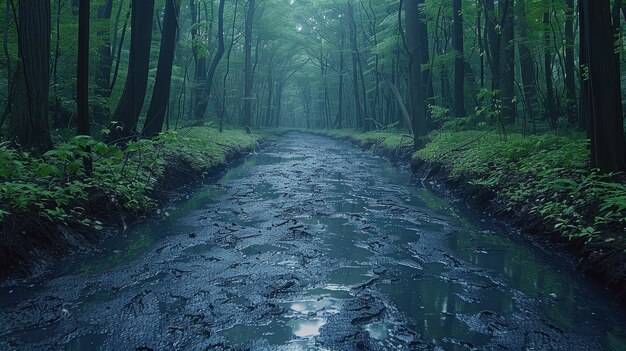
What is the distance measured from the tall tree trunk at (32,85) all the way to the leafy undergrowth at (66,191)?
45 cm

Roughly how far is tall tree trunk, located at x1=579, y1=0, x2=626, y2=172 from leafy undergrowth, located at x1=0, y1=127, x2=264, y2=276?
6.72m

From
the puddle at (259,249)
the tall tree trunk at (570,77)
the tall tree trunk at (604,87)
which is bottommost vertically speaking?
the puddle at (259,249)

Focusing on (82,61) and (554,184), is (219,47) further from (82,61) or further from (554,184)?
(554,184)

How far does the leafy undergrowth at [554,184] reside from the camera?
15.9 feet

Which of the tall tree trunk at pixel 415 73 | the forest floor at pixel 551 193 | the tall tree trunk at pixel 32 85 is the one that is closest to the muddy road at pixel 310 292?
the forest floor at pixel 551 193

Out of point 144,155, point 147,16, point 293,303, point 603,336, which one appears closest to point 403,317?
point 293,303

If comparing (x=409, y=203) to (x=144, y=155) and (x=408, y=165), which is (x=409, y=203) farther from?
(x=408, y=165)

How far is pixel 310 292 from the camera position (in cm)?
410

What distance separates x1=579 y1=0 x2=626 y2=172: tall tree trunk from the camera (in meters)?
5.84

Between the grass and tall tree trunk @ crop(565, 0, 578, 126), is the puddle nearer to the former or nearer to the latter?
the grass

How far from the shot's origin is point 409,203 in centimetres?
856

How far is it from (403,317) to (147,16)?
9744 millimetres

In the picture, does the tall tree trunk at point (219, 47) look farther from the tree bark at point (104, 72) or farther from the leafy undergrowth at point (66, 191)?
the leafy undergrowth at point (66, 191)

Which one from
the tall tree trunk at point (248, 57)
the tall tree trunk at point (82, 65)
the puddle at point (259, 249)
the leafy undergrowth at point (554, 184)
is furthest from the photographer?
the tall tree trunk at point (248, 57)
